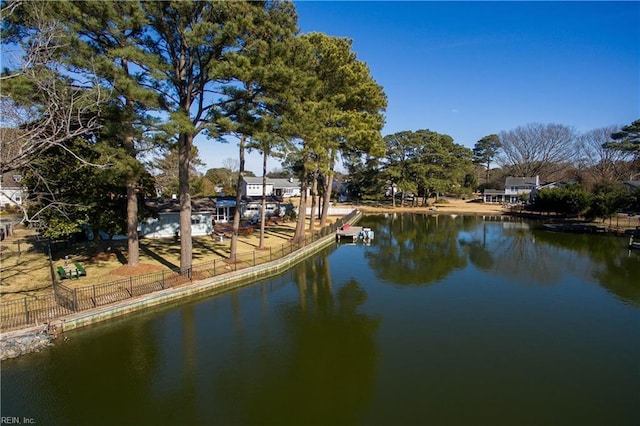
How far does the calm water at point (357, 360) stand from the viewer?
27.5 feet

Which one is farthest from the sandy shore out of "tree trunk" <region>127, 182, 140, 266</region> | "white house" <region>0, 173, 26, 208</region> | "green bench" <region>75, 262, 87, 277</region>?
"green bench" <region>75, 262, 87, 277</region>

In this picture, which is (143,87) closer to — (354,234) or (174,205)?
(174,205)

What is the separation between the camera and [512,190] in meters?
74.8

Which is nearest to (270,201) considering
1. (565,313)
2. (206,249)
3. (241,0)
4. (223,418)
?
(206,249)

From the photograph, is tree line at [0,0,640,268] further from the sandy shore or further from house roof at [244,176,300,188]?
house roof at [244,176,300,188]

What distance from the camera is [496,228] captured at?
42.3 meters

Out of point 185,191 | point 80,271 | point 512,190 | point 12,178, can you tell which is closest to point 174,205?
point 12,178

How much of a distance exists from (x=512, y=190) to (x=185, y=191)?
72.9 meters

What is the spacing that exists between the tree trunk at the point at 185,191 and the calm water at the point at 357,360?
2809 mm

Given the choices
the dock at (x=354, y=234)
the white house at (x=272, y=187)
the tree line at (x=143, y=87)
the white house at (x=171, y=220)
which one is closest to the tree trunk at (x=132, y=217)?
the tree line at (x=143, y=87)

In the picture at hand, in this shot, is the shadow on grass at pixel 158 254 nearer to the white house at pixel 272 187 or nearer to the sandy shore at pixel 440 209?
the sandy shore at pixel 440 209

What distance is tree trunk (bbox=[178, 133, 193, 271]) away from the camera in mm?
16328

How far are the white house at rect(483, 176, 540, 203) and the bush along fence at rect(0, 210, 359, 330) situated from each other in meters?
68.0

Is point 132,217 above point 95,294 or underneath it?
above
